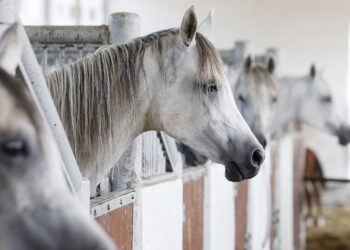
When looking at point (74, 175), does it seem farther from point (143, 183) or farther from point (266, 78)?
point (266, 78)

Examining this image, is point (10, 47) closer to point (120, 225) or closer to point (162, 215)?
point (120, 225)

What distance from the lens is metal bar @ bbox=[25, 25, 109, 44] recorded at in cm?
148

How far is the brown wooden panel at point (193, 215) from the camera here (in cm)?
182

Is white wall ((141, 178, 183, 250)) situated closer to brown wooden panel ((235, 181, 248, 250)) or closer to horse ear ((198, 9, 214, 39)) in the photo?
horse ear ((198, 9, 214, 39))

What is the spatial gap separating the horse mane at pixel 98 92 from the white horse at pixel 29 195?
531 mm

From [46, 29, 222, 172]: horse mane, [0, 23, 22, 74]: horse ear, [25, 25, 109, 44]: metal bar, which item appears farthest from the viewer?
[25, 25, 109, 44]: metal bar

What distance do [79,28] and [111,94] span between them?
30 cm

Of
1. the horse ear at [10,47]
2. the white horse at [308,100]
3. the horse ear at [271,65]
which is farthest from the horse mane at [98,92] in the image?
the white horse at [308,100]

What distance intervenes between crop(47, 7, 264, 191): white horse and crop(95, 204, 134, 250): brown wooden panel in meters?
0.09

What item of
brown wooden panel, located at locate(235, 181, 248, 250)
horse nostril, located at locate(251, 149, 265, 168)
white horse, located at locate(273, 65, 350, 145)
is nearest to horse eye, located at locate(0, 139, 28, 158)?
horse nostril, located at locate(251, 149, 265, 168)

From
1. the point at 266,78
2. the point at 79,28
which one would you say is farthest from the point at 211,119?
the point at 266,78

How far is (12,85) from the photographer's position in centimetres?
70

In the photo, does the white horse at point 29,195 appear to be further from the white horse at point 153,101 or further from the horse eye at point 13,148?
the white horse at point 153,101

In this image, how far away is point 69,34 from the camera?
4.99 feet
